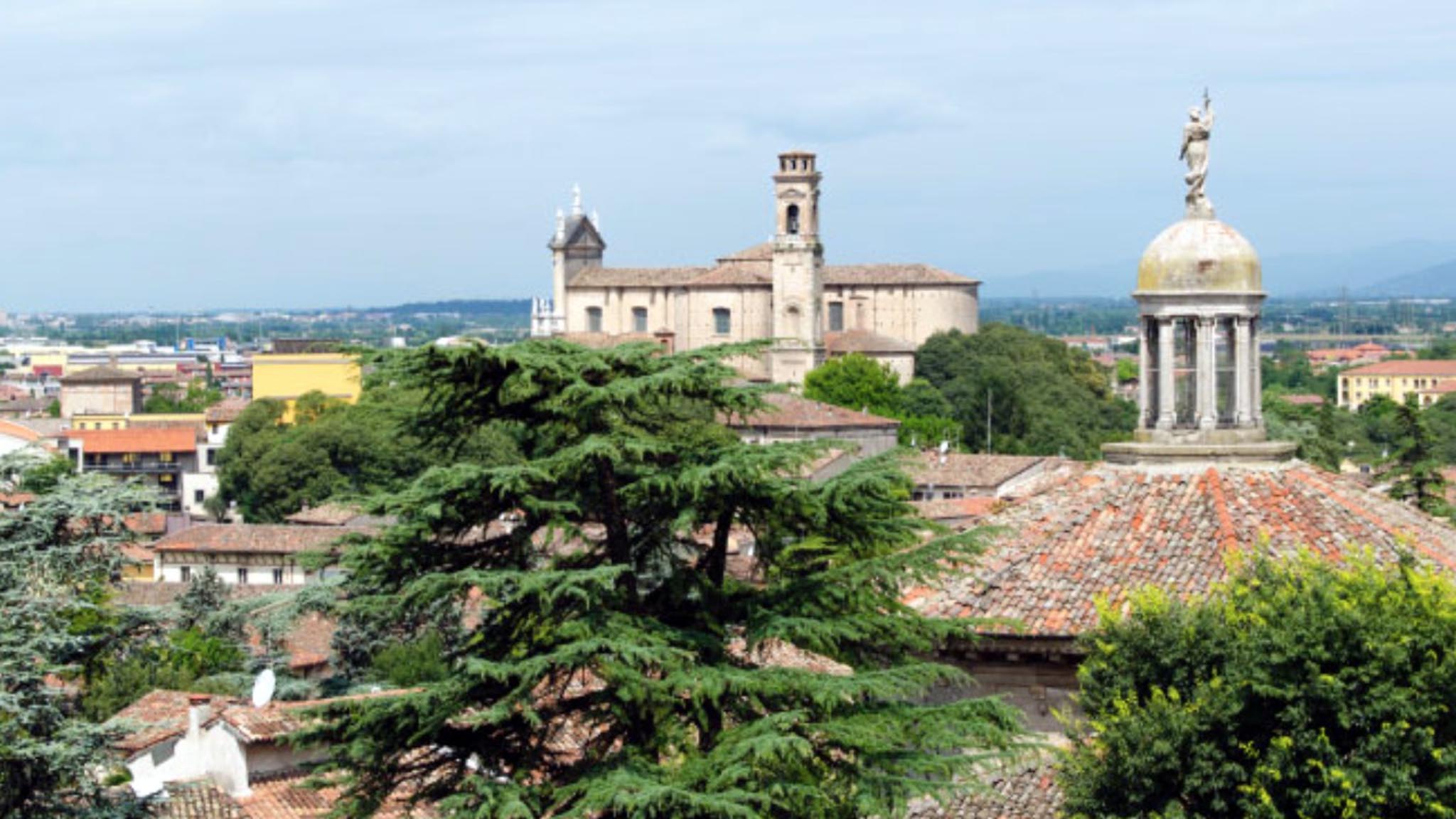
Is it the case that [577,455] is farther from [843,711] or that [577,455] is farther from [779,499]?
[843,711]

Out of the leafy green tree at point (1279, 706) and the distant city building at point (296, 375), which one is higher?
the leafy green tree at point (1279, 706)

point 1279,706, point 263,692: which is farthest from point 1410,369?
point 1279,706

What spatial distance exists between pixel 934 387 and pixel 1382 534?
3946 inches

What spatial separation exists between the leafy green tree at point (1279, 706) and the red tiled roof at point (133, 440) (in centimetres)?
8913

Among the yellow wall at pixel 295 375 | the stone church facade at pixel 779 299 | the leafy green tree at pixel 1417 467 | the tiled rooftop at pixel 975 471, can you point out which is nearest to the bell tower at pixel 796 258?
the stone church facade at pixel 779 299

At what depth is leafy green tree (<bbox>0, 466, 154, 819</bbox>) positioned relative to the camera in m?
15.3

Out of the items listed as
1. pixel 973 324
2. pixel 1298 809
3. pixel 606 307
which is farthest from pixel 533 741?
pixel 973 324

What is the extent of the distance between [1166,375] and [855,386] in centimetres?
8817

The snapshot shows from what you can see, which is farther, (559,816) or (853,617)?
(853,617)

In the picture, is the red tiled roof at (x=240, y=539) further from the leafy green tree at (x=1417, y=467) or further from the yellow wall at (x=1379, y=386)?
the yellow wall at (x=1379, y=386)

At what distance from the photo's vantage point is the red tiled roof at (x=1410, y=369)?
165600mm

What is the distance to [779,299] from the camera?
388ft

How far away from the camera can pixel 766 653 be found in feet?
45.9

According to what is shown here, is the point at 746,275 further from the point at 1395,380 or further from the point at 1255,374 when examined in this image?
the point at 1255,374
